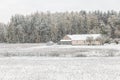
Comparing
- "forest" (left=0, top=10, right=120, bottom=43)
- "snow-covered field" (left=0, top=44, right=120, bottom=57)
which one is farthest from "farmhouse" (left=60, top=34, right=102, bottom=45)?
"snow-covered field" (left=0, top=44, right=120, bottom=57)

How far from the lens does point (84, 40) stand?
10869cm

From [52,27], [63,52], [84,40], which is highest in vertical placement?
[52,27]

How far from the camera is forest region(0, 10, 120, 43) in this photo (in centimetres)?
12406

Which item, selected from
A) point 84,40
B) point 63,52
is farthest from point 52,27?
point 63,52

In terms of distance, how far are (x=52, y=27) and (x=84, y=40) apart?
72.4 ft

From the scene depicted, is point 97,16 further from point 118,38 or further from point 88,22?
point 118,38

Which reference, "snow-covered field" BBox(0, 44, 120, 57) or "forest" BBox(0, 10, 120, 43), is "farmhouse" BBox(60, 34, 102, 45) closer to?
"forest" BBox(0, 10, 120, 43)

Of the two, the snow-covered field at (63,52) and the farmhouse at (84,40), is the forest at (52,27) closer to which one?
the farmhouse at (84,40)

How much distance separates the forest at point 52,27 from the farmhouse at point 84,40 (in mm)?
11573

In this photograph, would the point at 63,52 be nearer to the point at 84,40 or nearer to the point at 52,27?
the point at 84,40

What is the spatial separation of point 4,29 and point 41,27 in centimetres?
2198

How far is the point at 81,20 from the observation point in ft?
427

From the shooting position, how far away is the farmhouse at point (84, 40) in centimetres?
10428

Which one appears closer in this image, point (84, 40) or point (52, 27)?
point (84, 40)
